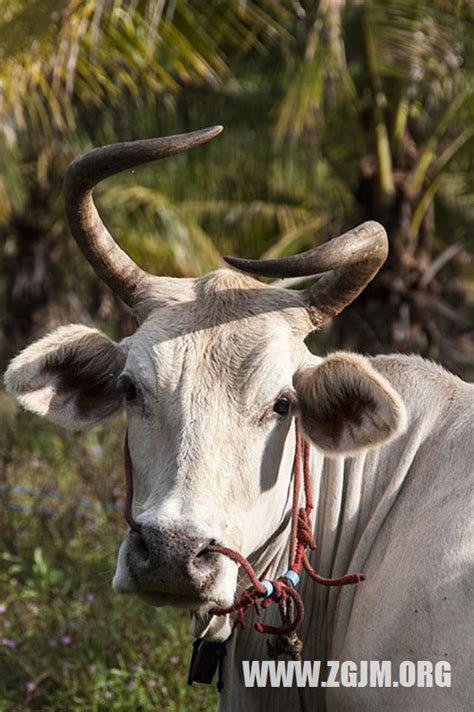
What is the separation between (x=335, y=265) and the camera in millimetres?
4379

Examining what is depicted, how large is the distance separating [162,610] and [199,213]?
352 inches

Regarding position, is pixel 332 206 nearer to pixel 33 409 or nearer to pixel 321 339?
pixel 321 339

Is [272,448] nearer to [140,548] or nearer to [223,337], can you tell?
[223,337]

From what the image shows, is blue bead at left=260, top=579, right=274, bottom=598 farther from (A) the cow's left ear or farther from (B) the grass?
(B) the grass

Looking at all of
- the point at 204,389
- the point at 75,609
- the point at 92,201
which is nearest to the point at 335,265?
the point at 204,389

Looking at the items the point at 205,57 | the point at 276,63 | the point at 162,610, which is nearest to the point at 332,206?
the point at 276,63

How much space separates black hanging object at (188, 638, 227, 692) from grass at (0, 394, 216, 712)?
1182 mm

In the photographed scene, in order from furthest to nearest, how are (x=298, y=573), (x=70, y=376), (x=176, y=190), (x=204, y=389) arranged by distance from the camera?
(x=176, y=190) → (x=70, y=376) → (x=298, y=573) → (x=204, y=389)

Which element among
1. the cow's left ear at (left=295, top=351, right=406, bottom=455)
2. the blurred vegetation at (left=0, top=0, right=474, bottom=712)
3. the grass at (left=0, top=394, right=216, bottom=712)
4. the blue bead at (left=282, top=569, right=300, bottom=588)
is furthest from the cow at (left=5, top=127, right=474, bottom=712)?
the blurred vegetation at (left=0, top=0, right=474, bottom=712)

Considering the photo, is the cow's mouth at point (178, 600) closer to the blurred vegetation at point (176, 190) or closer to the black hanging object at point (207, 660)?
the black hanging object at point (207, 660)

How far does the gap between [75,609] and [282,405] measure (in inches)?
113

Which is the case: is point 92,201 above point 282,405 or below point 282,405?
above

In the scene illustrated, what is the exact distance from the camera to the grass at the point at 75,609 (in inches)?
235

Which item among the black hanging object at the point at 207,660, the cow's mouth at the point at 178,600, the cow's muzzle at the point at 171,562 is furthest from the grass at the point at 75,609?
the cow's muzzle at the point at 171,562
